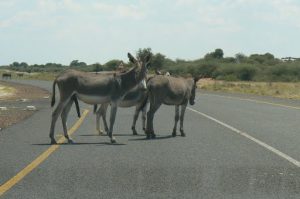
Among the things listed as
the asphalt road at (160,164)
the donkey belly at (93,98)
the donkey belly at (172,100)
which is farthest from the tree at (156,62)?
the asphalt road at (160,164)

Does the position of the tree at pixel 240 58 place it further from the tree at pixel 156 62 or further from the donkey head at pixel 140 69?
the donkey head at pixel 140 69

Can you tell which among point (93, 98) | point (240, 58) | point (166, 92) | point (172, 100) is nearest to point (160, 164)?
point (93, 98)

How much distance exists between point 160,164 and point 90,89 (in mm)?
3619

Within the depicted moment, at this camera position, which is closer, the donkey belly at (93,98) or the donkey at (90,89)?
the donkey at (90,89)

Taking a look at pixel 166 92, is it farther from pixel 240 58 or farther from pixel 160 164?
Answer: pixel 240 58

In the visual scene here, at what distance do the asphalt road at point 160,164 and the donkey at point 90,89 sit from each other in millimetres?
678

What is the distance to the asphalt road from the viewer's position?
25.7ft

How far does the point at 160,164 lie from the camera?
9984mm

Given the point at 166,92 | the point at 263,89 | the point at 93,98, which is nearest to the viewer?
the point at 93,98

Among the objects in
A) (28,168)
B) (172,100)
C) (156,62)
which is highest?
(156,62)

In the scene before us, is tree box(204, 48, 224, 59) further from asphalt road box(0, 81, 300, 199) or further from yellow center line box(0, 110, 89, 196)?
yellow center line box(0, 110, 89, 196)

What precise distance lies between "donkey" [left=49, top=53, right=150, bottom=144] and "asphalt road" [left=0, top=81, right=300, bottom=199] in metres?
0.68

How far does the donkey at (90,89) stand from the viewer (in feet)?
42.4

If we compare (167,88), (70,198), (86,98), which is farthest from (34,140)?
(70,198)
